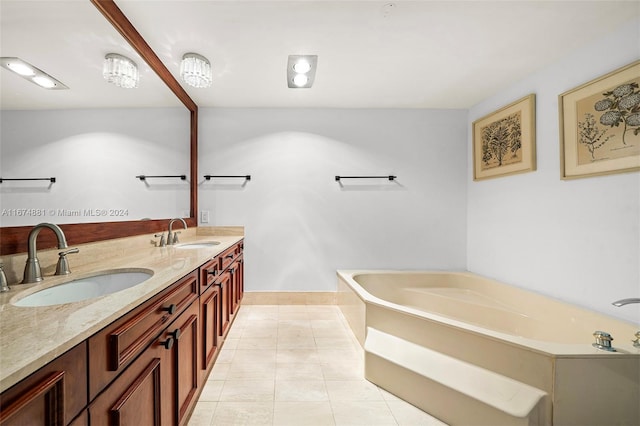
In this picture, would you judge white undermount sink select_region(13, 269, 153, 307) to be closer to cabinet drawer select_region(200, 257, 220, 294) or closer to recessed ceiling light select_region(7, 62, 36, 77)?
cabinet drawer select_region(200, 257, 220, 294)

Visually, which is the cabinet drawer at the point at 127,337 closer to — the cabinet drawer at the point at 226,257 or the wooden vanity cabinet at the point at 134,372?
the wooden vanity cabinet at the point at 134,372

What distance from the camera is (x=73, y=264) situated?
1305mm

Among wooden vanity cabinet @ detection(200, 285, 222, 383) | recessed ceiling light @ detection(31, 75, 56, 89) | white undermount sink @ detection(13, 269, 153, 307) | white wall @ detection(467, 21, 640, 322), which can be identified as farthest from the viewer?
white wall @ detection(467, 21, 640, 322)

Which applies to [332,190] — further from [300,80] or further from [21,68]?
[21,68]

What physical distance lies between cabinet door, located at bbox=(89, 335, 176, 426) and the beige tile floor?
1.67 feet

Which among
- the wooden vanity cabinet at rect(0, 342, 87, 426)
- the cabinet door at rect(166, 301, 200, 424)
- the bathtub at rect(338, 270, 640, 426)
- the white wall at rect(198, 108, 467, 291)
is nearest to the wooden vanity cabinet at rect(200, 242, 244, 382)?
the cabinet door at rect(166, 301, 200, 424)

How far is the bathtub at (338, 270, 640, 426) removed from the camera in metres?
1.19

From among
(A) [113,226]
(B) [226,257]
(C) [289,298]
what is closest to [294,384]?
(B) [226,257]

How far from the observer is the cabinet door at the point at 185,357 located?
112 cm

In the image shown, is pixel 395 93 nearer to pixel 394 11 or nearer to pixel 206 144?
pixel 394 11

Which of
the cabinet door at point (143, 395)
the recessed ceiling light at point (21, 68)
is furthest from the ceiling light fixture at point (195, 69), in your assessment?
the cabinet door at point (143, 395)

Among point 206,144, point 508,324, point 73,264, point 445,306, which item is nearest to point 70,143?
point 73,264

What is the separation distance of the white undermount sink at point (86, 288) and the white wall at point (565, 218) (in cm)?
267

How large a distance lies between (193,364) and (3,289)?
0.81 meters
